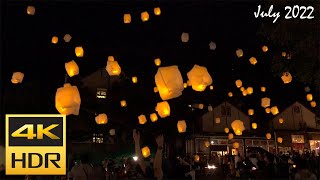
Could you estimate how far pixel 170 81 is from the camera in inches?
275

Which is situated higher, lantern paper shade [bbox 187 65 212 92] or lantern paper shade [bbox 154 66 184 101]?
lantern paper shade [bbox 187 65 212 92]

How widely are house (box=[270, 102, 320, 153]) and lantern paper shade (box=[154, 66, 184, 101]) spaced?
943 inches

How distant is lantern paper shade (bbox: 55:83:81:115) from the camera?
652cm

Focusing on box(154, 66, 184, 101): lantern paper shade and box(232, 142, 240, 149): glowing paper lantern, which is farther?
box(232, 142, 240, 149): glowing paper lantern

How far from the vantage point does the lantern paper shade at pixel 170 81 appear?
6.98 m

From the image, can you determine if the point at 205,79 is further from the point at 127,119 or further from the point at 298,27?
the point at 127,119

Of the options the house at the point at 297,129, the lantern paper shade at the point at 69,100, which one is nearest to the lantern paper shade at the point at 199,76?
the lantern paper shade at the point at 69,100

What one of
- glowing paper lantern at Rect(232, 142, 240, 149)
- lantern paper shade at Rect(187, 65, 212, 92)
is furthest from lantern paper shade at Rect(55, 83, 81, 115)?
glowing paper lantern at Rect(232, 142, 240, 149)

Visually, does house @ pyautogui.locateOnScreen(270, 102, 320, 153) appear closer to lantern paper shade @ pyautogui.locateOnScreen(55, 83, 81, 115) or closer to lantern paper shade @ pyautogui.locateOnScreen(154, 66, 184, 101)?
lantern paper shade @ pyautogui.locateOnScreen(154, 66, 184, 101)

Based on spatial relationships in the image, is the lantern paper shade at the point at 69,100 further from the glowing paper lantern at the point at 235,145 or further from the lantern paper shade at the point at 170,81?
the glowing paper lantern at the point at 235,145

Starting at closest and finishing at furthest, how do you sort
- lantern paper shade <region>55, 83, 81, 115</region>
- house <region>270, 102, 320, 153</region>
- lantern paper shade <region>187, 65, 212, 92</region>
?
1. lantern paper shade <region>55, 83, 81, 115</region>
2. lantern paper shade <region>187, 65, 212, 92</region>
3. house <region>270, 102, 320, 153</region>

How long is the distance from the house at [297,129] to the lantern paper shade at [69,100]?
82.6 feet

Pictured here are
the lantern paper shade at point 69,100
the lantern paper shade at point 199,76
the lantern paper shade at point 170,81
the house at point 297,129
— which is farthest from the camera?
the house at point 297,129

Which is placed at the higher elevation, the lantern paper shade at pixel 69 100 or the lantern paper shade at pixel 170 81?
the lantern paper shade at pixel 170 81
